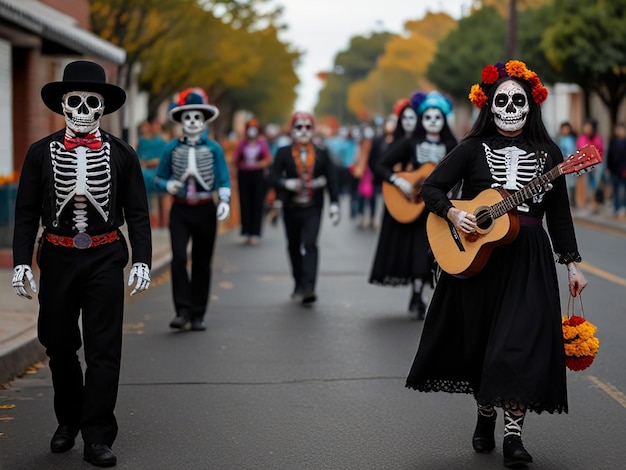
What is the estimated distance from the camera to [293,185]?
1281 centimetres

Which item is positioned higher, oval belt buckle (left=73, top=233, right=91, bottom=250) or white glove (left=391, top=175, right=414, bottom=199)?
oval belt buckle (left=73, top=233, right=91, bottom=250)

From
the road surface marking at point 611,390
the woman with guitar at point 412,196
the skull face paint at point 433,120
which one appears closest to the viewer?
the road surface marking at point 611,390

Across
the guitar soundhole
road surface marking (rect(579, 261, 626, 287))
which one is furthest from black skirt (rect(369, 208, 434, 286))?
the guitar soundhole

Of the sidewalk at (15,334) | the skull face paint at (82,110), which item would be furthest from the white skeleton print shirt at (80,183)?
the sidewalk at (15,334)

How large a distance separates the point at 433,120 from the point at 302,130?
2053mm

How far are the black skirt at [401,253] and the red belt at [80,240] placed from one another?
5.45 meters

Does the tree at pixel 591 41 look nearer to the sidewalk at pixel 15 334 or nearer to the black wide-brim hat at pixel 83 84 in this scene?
the sidewalk at pixel 15 334

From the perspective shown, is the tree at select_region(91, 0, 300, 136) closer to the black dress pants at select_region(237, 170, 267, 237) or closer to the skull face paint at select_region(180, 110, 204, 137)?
the black dress pants at select_region(237, 170, 267, 237)

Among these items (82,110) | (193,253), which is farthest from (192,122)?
(82,110)

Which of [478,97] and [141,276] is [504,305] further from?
[141,276]

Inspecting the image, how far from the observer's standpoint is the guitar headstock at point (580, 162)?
19.6 feet

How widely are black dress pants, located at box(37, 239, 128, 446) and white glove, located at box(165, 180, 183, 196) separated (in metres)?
4.28

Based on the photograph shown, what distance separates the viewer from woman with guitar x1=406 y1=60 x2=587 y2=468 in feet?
20.0

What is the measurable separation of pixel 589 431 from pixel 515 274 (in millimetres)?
1236
